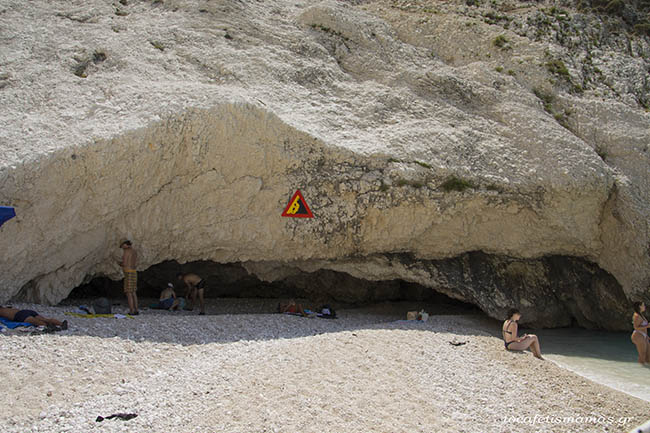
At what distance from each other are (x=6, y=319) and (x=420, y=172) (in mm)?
6253

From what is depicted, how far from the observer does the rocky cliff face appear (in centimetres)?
720

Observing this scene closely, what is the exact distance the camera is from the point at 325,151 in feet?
26.9

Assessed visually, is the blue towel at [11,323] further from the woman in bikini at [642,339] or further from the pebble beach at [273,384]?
the woman in bikini at [642,339]

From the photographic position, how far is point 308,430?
388 centimetres

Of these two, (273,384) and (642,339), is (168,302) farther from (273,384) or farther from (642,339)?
(642,339)

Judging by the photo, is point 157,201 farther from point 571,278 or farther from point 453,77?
point 571,278

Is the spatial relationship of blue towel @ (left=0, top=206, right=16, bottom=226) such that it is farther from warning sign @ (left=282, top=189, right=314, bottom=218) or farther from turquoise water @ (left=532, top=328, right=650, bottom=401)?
turquoise water @ (left=532, top=328, right=650, bottom=401)

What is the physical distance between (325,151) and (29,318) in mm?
4800

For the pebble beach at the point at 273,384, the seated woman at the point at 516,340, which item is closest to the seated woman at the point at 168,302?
the pebble beach at the point at 273,384

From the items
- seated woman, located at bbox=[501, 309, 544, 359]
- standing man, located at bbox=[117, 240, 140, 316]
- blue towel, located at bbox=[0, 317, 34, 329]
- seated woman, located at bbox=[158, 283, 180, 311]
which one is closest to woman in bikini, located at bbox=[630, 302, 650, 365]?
seated woman, located at bbox=[501, 309, 544, 359]

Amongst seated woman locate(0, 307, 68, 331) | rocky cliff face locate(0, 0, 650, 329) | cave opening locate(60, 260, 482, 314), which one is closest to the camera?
seated woman locate(0, 307, 68, 331)

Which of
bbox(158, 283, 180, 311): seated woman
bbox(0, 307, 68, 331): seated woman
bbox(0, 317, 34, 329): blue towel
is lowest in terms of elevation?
bbox(158, 283, 180, 311): seated woman

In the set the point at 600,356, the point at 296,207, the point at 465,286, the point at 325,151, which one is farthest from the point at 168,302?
the point at 600,356

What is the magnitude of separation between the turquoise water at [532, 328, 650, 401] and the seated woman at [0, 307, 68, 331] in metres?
6.76
